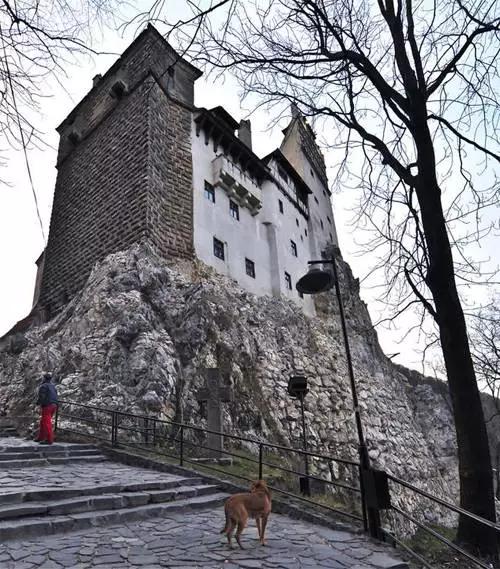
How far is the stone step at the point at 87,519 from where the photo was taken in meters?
4.31

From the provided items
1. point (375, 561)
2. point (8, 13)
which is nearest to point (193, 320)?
point (375, 561)

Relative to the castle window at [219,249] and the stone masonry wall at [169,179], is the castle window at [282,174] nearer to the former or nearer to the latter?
the stone masonry wall at [169,179]

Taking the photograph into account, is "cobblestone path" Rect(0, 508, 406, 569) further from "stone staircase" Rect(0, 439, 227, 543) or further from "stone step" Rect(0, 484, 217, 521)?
"stone step" Rect(0, 484, 217, 521)

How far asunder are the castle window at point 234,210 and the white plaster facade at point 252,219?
17cm

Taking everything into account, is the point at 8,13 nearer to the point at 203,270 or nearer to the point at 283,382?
the point at 203,270

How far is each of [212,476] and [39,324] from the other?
46.4 feet

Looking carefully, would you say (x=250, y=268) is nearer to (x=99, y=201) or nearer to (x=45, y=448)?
(x=99, y=201)

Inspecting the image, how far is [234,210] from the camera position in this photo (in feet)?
71.4

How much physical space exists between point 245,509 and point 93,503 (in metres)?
2.39

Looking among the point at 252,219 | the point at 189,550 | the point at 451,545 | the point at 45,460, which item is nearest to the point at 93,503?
the point at 189,550

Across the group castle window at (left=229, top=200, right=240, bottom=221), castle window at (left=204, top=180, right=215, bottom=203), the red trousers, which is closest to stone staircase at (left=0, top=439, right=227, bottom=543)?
the red trousers

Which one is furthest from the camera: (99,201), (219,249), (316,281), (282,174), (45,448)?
(282,174)

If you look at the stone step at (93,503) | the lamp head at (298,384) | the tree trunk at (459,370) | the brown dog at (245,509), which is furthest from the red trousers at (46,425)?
the tree trunk at (459,370)

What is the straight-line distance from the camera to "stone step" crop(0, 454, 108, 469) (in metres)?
7.36
